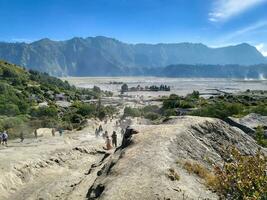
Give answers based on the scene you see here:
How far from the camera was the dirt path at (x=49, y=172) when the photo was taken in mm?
26270

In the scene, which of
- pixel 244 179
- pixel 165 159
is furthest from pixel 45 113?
pixel 244 179

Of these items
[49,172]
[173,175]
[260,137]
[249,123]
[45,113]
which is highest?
[173,175]

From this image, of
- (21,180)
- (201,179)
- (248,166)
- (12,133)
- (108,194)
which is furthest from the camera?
(12,133)

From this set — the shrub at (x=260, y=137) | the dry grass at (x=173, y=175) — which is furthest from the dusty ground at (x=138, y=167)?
the shrub at (x=260, y=137)

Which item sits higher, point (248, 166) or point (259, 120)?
point (248, 166)

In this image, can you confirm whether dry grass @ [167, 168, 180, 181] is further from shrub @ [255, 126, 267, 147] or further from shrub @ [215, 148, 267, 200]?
shrub @ [255, 126, 267, 147]

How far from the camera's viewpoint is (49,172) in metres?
34.5

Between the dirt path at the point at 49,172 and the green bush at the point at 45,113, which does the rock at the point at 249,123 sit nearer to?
the dirt path at the point at 49,172

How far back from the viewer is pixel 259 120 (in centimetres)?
4997

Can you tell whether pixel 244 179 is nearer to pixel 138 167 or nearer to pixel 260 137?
pixel 138 167

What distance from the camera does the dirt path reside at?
26.3 m

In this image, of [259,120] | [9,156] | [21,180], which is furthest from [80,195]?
[259,120]

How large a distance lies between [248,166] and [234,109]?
62708 millimetres

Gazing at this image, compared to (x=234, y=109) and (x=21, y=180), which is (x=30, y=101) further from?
(x=21, y=180)
